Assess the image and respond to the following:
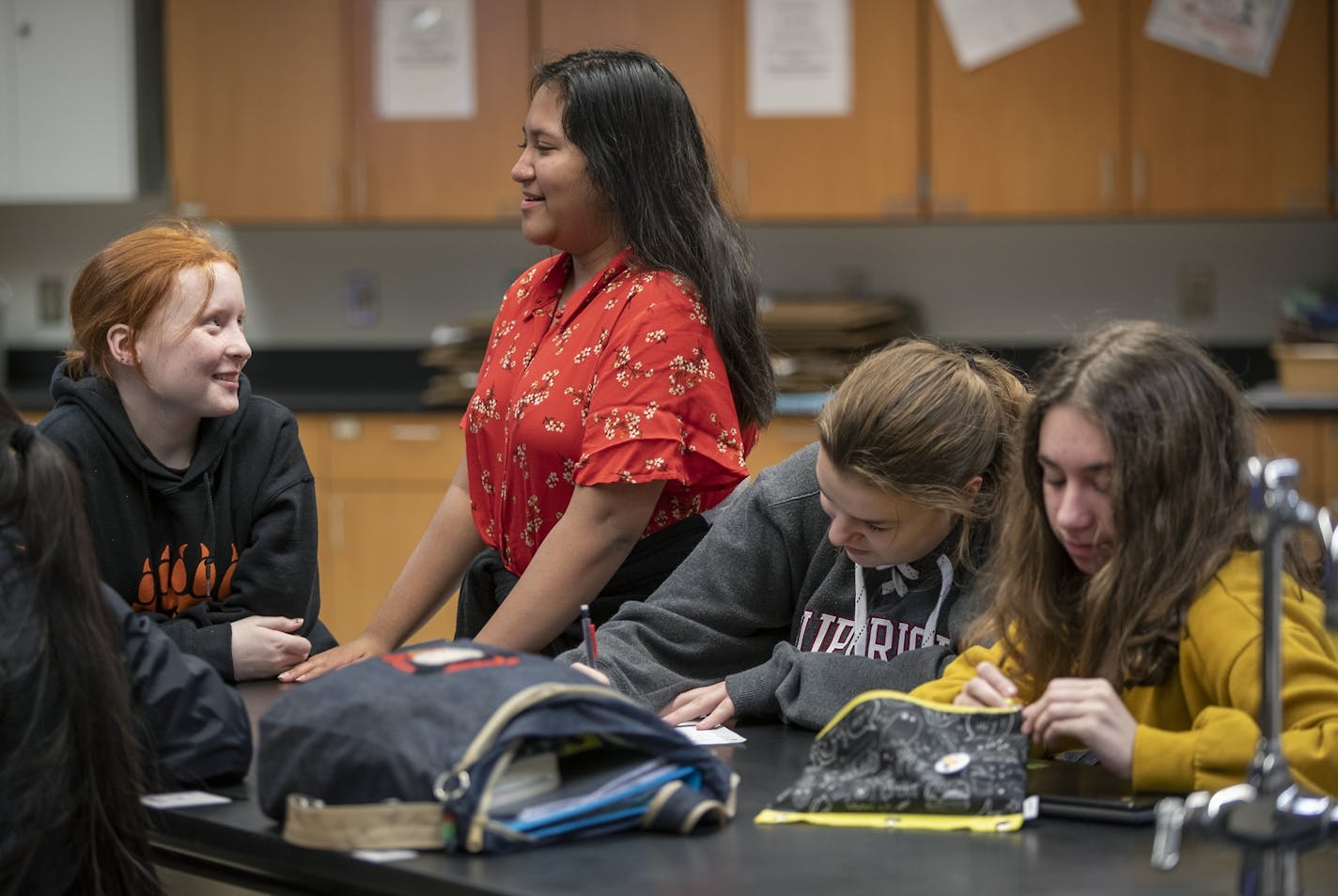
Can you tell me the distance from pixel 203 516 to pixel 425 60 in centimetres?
282

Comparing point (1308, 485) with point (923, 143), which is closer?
point (1308, 485)

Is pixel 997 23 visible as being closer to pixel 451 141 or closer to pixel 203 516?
pixel 451 141

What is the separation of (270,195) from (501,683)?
141 inches

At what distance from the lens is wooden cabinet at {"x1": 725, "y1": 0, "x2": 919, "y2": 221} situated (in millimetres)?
4355

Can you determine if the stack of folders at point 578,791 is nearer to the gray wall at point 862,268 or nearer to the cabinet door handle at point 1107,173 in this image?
the cabinet door handle at point 1107,173

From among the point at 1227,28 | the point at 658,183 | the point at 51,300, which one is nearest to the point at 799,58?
the point at 1227,28

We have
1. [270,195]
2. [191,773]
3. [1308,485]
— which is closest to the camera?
[191,773]

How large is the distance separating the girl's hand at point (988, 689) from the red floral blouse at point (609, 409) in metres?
0.51

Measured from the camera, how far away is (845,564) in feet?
6.04

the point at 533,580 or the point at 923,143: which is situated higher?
the point at 923,143

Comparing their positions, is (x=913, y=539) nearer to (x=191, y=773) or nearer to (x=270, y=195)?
(x=191, y=773)

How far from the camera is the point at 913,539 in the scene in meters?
1.73

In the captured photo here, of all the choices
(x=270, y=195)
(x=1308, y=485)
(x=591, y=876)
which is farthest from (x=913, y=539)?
(x=270, y=195)

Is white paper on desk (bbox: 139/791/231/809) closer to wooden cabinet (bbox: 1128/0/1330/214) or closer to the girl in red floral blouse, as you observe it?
the girl in red floral blouse
